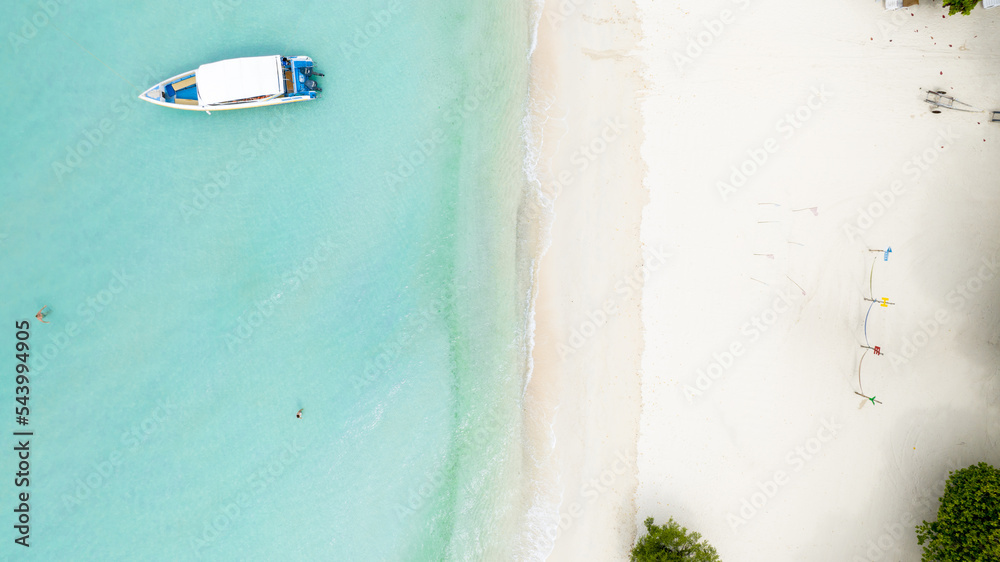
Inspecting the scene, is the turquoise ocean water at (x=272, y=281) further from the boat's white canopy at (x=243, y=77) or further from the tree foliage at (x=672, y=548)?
the tree foliage at (x=672, y=548)

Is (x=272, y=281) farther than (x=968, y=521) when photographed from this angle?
Yes

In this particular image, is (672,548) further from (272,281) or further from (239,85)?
(239,85)

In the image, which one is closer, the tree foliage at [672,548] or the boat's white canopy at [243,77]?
the tree foliage at [672,548]

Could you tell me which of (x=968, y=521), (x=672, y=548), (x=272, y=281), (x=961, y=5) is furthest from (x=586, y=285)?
(x=961, y=5)

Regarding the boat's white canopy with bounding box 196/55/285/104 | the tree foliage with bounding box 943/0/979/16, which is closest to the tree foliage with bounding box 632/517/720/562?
the tree foliage with bounding box 943/0/979/16

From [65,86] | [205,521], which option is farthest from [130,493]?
[65,86]

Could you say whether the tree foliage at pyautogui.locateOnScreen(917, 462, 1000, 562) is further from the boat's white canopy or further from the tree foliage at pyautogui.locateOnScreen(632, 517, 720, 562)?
the boat's white canopy

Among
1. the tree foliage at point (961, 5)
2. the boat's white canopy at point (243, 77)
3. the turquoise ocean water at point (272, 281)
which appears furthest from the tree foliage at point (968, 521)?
the boat's white canopy at point (243, 77)
